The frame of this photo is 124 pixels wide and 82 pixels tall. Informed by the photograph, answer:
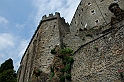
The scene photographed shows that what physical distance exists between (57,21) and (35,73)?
9.43 metres

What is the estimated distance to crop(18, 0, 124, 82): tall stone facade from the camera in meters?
11.1

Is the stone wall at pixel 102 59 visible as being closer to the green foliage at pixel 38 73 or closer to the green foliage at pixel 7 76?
the green foliage at pixel 38 73

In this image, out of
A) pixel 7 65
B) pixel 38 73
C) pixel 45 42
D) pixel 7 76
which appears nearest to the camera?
pixel 7 76

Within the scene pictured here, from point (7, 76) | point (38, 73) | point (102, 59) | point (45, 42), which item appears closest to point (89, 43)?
point (102, 59)

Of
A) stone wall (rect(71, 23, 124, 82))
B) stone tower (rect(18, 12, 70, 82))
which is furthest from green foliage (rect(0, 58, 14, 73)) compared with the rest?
stone wall (rect(71, 23, 124, 82))

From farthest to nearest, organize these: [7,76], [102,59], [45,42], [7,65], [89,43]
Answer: [45,42] < [7,65] < [7,76] < [89,43] < [102,59]

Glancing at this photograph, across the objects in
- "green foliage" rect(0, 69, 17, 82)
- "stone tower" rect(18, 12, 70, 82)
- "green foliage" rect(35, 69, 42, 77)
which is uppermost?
"stone tower" rect(18, 12, 70, 82)

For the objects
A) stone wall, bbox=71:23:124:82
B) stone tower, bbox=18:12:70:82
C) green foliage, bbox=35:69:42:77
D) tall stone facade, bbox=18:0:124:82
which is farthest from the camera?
stone tower, bbox=18:12:70:82

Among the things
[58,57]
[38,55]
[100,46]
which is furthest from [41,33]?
[100,46]

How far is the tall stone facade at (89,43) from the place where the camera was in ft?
36.3

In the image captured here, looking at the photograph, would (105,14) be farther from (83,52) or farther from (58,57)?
(83,52)

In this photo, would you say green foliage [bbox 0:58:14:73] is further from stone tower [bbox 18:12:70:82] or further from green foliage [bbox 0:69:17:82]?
stone tower [bbox 18:12:70:82]

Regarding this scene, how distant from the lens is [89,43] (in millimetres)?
13477

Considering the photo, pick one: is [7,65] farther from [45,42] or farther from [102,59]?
[102,59]
